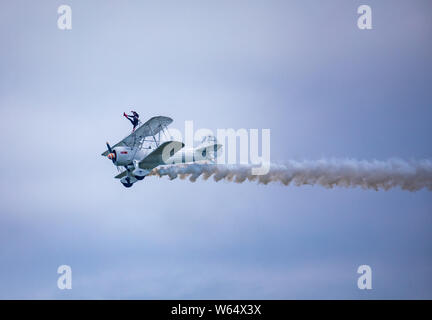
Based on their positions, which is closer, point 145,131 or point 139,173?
point 139,173

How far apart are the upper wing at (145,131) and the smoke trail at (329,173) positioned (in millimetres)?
2753

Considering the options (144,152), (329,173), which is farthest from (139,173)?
(329,173)

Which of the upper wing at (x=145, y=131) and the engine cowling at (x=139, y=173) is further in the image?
the upper wing at (x=145, y=131)

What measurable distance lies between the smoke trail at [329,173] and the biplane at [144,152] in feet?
4.53

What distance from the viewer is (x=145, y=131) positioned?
150 ft

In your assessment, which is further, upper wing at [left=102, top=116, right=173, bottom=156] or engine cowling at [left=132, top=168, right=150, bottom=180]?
upper wing at [left=102, top=116, right=173, bottom=156]

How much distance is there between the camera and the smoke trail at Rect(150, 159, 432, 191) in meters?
42.7

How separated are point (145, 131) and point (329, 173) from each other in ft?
33.4

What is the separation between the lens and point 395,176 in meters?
43.0

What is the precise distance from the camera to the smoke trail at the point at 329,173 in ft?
140

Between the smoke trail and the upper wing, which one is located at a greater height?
the upper wing

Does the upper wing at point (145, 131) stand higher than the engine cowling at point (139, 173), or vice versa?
the upper wing at point (145, 131)

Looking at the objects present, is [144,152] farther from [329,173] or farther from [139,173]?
[329,173]
